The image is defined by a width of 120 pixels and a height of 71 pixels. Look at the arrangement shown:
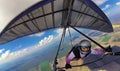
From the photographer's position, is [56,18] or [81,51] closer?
[81,51]

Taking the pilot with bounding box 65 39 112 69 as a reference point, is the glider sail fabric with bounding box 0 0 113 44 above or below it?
above

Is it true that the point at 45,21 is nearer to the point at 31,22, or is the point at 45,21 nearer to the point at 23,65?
the point at 31,22

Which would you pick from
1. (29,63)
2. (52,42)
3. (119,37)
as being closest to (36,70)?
(52,42)

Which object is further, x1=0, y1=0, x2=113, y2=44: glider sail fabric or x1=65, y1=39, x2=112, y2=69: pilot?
x1=0, y1=0, x2=113, y2=44: glider sail fabric

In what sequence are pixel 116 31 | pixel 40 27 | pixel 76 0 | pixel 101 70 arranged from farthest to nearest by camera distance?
pixel 116 31, pixel 101 70, pixel 40 27, pixel 76 0

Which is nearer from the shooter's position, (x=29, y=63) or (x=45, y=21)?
(x=45, y=21)

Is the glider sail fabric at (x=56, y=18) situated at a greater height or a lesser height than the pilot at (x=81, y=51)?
greater

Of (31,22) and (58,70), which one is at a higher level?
(31,22)

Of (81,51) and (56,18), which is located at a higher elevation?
(56,18)
